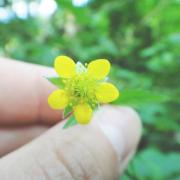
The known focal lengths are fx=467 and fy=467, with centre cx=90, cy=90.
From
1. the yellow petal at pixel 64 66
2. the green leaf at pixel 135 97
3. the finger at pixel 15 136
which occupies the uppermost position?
the yellow petal at pixel 64 66

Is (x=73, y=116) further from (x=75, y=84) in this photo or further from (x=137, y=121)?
(x=137, y=121)

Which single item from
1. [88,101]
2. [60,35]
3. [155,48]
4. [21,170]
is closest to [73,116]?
[88,101]

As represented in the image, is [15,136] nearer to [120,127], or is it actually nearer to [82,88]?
[120,127]

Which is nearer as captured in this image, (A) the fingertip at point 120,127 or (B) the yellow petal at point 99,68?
(B) the yellow petal at point 99,68

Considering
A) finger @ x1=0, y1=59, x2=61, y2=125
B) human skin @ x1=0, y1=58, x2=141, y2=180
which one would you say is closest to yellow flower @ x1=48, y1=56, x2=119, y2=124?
human skin @ x1=0, y1=58, x2=141, y2=180

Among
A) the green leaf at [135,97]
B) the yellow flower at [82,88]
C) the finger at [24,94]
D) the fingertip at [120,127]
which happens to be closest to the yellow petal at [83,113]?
the yellow flower at [82,88]

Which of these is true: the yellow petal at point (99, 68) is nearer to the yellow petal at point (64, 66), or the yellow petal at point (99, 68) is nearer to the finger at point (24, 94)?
the yellow petal at point (64, 66)

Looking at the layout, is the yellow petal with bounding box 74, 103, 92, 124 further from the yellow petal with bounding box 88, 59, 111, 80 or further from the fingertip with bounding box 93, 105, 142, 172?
the fingertip with bounding box 93, 105, 142, 172
